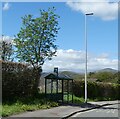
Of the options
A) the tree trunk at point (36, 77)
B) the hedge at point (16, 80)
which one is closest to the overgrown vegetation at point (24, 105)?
the hedge at point (16, 80)

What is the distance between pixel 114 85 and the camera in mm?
51312

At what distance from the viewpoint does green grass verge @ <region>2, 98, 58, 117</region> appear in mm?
19209

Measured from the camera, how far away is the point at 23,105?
866 inches

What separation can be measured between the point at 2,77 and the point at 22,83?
9.55ft

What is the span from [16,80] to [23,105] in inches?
98.7

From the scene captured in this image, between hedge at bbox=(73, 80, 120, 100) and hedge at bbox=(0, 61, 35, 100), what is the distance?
14.5 m

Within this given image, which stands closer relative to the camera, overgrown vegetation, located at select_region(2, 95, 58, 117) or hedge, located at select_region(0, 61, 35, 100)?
overgrown vegetation, located at select_region(2, 95, 58, 117)

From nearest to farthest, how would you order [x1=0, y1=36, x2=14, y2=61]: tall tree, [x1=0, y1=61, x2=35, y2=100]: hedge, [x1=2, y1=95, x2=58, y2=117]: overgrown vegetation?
[x1=2, y1=95, x2=58, y2=117]: overgrown vegetation, [x1=0, y1=61, x2=35, y2=100]: hedge, [x1=0, y1=36, x2=14, y2=61]: tall tree

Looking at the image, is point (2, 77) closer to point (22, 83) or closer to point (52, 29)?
point (22, 83)

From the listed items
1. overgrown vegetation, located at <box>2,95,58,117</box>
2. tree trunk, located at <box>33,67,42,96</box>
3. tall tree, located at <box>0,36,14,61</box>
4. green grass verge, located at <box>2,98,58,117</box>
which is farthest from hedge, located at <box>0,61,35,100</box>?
tall tree, located at <box>0,36,14,61</box>

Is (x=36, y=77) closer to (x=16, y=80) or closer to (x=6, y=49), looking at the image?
(x=16, y=80)

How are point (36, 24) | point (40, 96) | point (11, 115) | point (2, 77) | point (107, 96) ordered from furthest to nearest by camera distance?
point (107, 96) < point (36, 24) < point (40, 96) < point (2, 77) < point (11, 115)

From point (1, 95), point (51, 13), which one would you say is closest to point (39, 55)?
point (51, 13)

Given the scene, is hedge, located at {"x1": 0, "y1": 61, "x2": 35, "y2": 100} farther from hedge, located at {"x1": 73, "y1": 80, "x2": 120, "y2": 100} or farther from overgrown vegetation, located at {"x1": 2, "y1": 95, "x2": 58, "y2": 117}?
hedge, located at {"x1": 73, "y1": 80, "x2": 120, "y2": 100}
